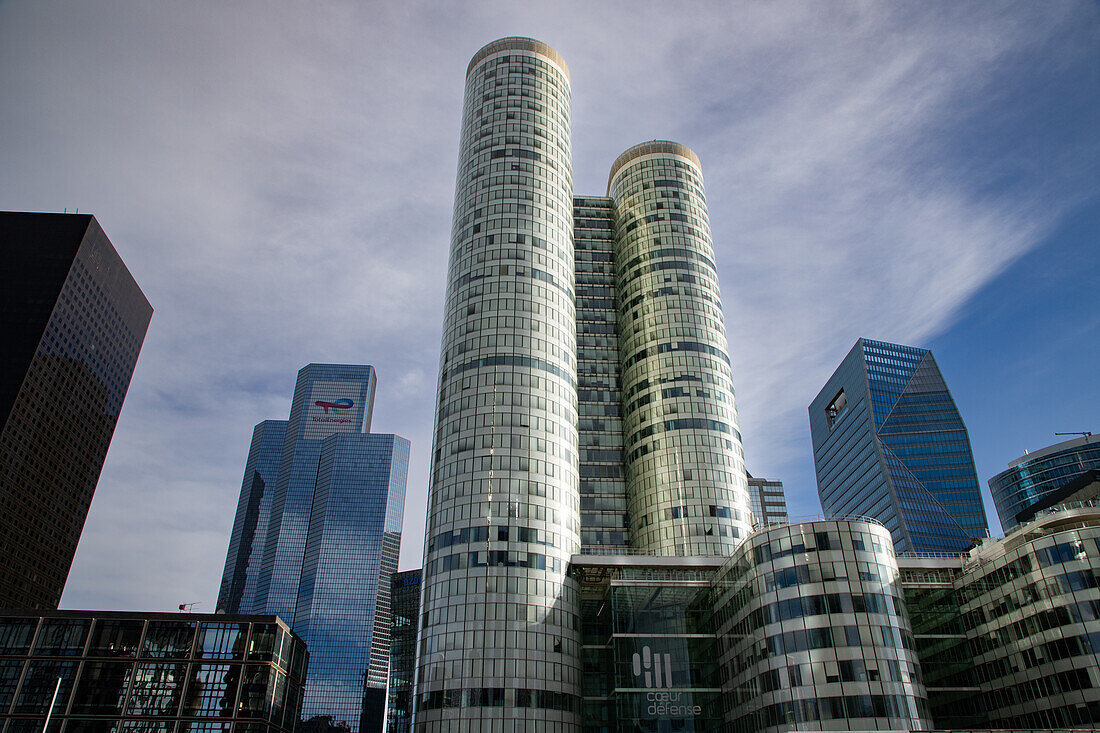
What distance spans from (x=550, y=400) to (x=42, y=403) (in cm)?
14058

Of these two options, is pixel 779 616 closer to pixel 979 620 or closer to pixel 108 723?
pixel 979 620

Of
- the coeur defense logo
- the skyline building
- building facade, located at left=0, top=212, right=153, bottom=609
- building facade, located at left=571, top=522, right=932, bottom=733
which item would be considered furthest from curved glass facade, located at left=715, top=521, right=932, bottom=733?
building facade, located at left=0, top=212, right=153, bottom=609

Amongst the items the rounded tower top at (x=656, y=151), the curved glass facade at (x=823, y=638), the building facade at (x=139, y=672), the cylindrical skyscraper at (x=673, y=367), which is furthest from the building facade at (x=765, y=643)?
the rounded tower top at (x=656, y=151)

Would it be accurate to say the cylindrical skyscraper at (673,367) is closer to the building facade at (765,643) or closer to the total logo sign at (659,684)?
the building facade at (765,643)

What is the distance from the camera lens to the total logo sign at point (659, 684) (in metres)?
92.7

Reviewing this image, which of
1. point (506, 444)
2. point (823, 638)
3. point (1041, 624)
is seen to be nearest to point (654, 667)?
point (823, 638)

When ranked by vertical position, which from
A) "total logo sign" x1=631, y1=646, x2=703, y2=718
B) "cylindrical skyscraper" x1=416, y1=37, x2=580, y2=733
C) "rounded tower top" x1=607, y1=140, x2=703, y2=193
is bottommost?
"total logo sign" x1=631, y1=646, x2=703, y2=718

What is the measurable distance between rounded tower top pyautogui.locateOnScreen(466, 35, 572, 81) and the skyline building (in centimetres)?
48

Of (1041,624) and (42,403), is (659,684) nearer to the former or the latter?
(1041,624)

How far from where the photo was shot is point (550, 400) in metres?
121

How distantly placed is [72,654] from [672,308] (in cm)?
12330

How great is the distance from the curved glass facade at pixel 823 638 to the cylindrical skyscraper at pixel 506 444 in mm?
27618

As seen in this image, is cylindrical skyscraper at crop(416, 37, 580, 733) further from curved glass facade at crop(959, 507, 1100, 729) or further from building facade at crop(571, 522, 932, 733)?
curved glass facade at crop(959, 507, 1100, 729)

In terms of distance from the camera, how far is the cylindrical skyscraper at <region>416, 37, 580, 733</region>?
96.8 meters
